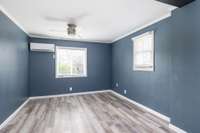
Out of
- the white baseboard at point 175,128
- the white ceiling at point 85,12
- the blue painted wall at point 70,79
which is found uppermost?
the white ceiling at point 85,12

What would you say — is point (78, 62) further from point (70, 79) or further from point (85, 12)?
point (85, 12)

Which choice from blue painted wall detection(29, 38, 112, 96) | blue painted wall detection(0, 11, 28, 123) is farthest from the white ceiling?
blue painted wall detection(29, 38, 112, 96)

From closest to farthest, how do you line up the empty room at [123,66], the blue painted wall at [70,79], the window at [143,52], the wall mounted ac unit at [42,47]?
the empty room at [123,66] → the window at [143,52] → the wall mounted ac unit at [42,47] → the blue painted wall at [70,79]

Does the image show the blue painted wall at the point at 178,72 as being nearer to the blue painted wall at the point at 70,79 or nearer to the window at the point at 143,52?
the window at the point at 143,52

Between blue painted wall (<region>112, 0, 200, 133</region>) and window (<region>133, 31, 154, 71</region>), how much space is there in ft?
0.51

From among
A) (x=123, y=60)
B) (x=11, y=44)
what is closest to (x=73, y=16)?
(x=11, y=44)

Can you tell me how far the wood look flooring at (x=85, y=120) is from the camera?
2295mm

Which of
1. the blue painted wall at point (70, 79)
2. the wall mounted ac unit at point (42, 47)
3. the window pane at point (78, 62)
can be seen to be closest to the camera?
the wall mounted ac unit at point (42, 47)

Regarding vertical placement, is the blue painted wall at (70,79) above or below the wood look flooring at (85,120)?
above

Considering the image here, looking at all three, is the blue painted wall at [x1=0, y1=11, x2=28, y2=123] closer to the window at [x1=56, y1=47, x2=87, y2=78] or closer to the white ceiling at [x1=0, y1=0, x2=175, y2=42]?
the white ceiling at [x1=0, y1=0, x2=175, y2=42]

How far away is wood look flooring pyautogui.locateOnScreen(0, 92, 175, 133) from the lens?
2.30m

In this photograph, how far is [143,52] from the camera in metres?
3.51

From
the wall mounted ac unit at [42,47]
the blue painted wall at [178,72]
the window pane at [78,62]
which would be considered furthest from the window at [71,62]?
the blue painted wall at [178,72]

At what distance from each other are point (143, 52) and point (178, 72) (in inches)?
56.1
